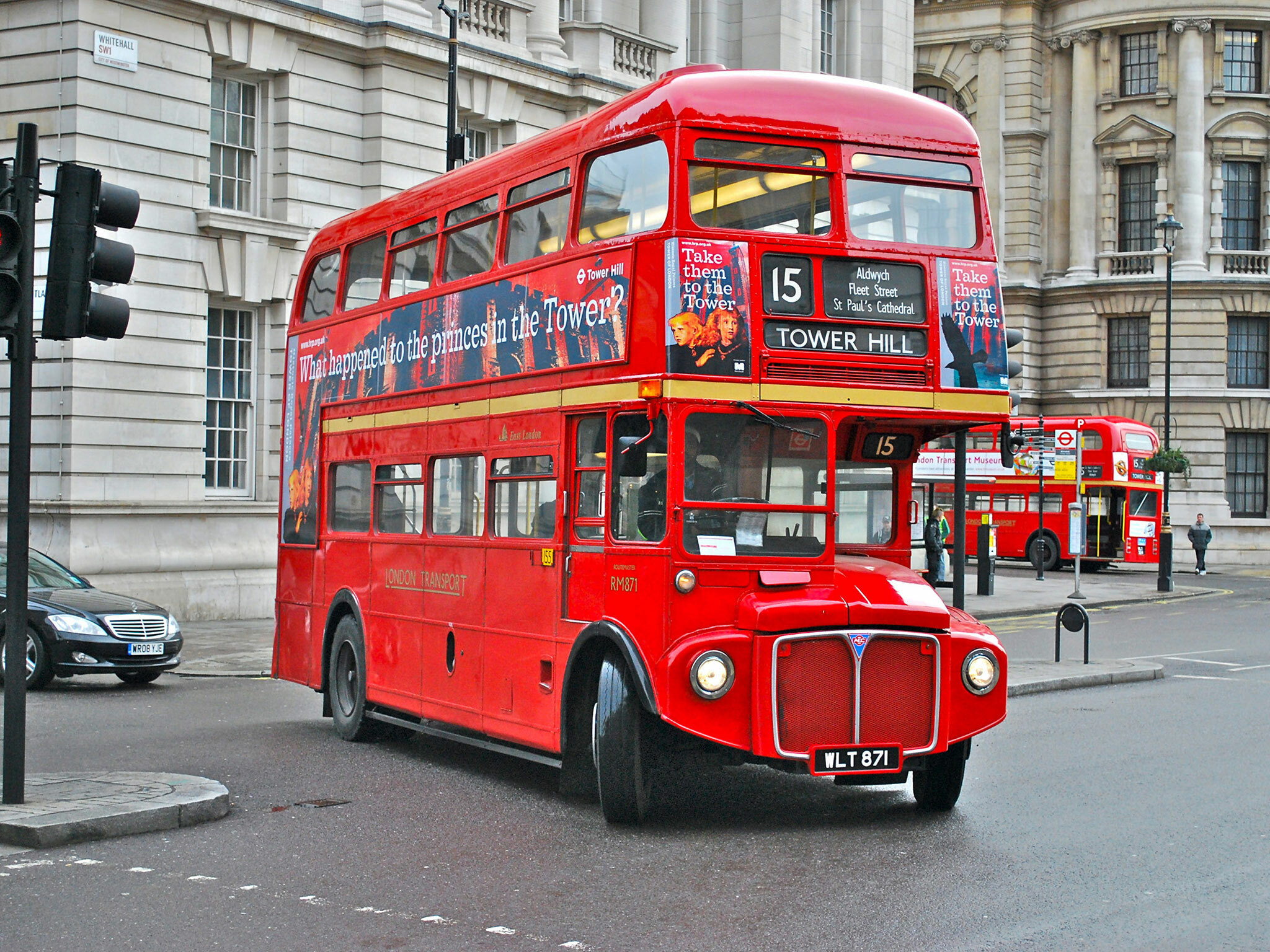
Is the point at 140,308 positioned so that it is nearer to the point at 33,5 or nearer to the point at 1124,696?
the point at 33,5

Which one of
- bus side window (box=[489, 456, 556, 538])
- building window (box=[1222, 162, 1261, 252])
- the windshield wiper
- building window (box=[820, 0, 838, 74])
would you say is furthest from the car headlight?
building window (box=[1222, 162, 1261, 252])

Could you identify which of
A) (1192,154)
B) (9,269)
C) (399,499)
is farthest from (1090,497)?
(9,269)

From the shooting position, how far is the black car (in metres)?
16.2

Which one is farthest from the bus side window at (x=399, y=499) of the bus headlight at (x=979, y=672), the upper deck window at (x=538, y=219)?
the bus headlight at (x=979, y=672)

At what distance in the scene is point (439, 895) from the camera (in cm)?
750

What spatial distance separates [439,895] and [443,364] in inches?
201

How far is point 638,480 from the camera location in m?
9.26

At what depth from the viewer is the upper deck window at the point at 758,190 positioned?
361 inches

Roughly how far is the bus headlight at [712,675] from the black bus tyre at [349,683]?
15.9ft

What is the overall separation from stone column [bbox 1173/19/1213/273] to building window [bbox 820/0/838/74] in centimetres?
2288

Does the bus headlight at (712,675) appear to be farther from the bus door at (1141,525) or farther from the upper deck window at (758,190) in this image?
the bus door at (1141,525)

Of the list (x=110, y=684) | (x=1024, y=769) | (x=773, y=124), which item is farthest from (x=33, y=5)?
(x=1024, y=769)

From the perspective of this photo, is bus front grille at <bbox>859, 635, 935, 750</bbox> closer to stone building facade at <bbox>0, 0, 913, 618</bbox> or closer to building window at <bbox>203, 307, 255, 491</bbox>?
stone building facade at <bbox>0, 0, 913, 618</bbox>

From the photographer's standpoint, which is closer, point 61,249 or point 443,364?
point 61,249
